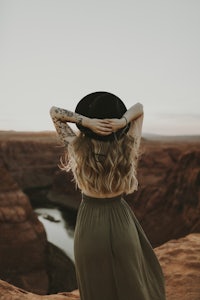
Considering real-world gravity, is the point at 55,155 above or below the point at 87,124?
below

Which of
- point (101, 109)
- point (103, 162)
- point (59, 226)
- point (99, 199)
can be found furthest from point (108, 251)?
point (59, 226)

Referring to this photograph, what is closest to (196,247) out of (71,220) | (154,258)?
(154,258)

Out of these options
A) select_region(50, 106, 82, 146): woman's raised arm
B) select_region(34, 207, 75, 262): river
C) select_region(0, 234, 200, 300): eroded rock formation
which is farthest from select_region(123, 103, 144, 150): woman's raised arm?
select_region(34, 207, 75, 262): river

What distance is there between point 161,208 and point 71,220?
1161 centimetres

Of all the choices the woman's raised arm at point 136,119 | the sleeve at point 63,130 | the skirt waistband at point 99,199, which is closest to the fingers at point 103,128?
the woman's raised arm at point 136,119

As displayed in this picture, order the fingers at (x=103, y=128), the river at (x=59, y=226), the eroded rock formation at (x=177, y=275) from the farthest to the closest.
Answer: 1. the river at (x=59, y=226)
2. the eroded rock formation at (x=177, y=275)
3. the fingers at (x=103, y=128)

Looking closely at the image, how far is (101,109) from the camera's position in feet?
7.38

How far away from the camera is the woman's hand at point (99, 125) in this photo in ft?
7.00

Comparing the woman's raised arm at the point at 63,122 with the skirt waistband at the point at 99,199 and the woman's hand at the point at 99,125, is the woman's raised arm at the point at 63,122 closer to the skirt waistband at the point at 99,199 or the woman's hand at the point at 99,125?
the woman's hand at the point at 99,125

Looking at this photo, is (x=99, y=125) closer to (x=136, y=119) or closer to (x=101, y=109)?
(x=101, y=109)

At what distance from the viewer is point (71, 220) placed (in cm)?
2833

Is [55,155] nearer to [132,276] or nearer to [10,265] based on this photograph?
[10,265]

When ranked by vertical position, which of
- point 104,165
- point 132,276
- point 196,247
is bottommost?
point 196,247

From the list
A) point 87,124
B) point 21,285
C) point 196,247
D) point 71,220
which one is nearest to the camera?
point 87,124
